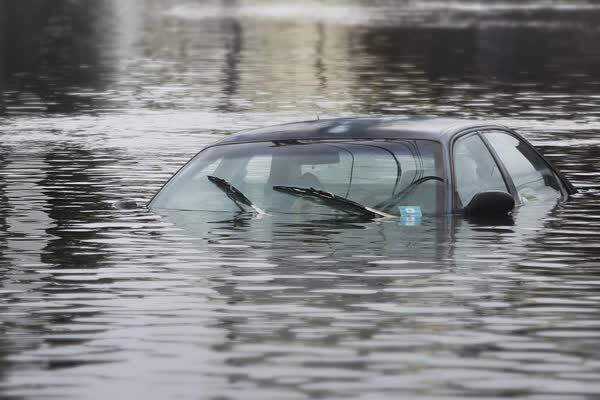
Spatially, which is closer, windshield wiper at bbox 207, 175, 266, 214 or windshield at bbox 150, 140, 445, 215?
windshield at bbox 150, 140, 445, 215

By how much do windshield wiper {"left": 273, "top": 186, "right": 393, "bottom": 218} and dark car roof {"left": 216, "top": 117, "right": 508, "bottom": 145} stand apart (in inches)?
13.9

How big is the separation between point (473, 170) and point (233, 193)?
1.64 metres

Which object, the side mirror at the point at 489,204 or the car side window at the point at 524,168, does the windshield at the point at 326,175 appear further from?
the car side window at the point at 524,168

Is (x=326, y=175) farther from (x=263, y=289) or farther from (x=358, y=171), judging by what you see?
(x=263, y=289)

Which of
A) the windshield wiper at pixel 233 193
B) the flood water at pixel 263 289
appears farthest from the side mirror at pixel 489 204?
the windshield wiper at pixel 233 193

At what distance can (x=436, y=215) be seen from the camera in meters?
14.6

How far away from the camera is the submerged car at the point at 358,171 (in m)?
14.7

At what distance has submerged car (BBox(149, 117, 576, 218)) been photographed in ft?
48.1

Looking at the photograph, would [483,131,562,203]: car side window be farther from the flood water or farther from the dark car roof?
the dark car roof

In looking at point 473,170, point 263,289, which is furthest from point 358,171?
point 263,289

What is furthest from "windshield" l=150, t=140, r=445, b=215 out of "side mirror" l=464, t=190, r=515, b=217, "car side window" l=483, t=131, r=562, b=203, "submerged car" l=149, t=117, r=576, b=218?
"car side window" l=483, t=131, r=562, b=203

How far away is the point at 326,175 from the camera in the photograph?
15062mm

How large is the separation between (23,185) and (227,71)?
28.0 metres

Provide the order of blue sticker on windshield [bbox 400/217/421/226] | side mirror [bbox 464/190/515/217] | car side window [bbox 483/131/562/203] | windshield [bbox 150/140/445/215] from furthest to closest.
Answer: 1. car side window [bbox 483/131/562/203]
2. side mirror [bbox 464/190/515/217]
3. windshield [bbox 150/140/445/215]
4. blue sticker on windshield [bbox 400/217/421/226]
